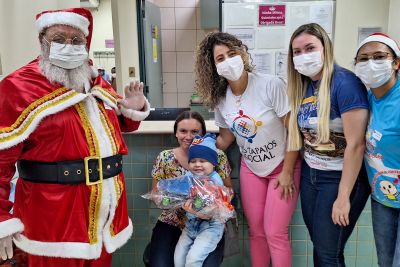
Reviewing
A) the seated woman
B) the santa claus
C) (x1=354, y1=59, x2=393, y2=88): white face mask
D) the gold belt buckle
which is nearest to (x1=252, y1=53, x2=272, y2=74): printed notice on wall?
the seated woman

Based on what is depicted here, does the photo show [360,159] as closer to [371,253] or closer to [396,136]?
[396,136]

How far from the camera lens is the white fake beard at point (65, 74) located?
1.30 m

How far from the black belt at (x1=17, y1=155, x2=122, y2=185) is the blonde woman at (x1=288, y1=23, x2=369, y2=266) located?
833 millimetres

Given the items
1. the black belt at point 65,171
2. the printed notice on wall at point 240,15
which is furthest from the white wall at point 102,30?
the black belt at point 65,171

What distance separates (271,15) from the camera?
374 centimetres

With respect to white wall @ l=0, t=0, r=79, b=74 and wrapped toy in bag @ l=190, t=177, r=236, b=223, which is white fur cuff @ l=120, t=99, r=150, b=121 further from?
white wall @ l=0, t=0, r=79, b=74

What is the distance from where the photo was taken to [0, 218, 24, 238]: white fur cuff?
4.00ft

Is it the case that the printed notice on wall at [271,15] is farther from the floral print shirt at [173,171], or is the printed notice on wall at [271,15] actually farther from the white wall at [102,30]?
the white wall at [102,30]

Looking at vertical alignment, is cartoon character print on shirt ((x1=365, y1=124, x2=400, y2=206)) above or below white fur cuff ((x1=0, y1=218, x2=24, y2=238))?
above

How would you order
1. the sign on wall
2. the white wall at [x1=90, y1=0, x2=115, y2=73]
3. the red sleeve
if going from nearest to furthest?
the red sleeve
the sign on wall
the white wall at [x1=90, y1=0, x2=115, y2=73]

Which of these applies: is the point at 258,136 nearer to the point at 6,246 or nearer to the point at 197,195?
the point at 197,195

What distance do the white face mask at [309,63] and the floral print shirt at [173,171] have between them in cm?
60

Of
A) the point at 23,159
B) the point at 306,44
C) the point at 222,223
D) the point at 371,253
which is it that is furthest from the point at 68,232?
the point at 371,253

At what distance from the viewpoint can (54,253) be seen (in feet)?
4.24
